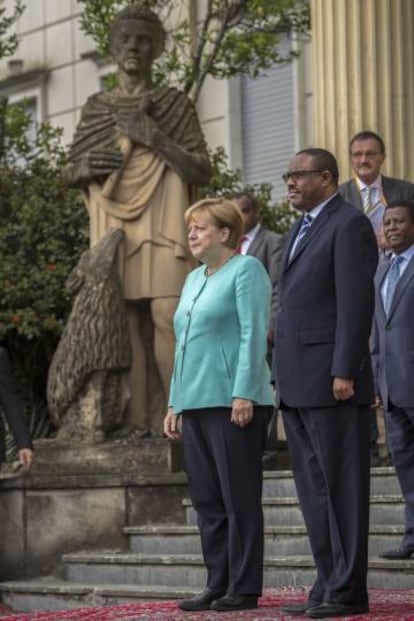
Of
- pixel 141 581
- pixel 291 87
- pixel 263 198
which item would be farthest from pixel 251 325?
pixel 291 87

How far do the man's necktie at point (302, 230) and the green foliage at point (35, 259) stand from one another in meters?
7.98

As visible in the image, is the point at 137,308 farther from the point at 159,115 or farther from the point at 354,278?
the point at 354,278

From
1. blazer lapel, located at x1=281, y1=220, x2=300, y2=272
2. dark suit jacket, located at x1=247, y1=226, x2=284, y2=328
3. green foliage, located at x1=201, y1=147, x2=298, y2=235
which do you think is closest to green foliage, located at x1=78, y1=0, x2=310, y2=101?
green foliage, located at x1=201, y1=147, x2=298, y2=235

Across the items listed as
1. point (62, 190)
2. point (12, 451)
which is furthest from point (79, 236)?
point (12, 451)

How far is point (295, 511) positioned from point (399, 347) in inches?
72.2

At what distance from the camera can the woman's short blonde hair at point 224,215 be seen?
31.9 feet

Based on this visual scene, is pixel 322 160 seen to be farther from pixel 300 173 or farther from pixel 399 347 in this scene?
pixel 399 347

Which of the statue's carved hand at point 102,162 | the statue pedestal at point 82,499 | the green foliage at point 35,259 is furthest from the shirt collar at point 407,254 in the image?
the green foliage at point 35,259

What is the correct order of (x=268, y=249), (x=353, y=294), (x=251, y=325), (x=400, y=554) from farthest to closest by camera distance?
(x=268, y=249) → (x=400, y=554) → (x=251, y=325) → (x=353, y=294)

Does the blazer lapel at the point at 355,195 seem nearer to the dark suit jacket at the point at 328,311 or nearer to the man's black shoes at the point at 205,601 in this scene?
the dark suit jacket at the point at 328,311

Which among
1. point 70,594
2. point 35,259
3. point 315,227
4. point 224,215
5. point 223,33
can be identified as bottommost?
point 70,594

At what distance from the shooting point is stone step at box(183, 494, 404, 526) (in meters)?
11.8

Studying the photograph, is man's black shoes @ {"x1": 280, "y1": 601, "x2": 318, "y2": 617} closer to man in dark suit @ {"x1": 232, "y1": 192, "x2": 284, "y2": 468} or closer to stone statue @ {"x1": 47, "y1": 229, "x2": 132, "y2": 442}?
man in dark suit @ {"x1": 232, "y1": 192, "x2": 284, "y2": 468}

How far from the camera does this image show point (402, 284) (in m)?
11.0
